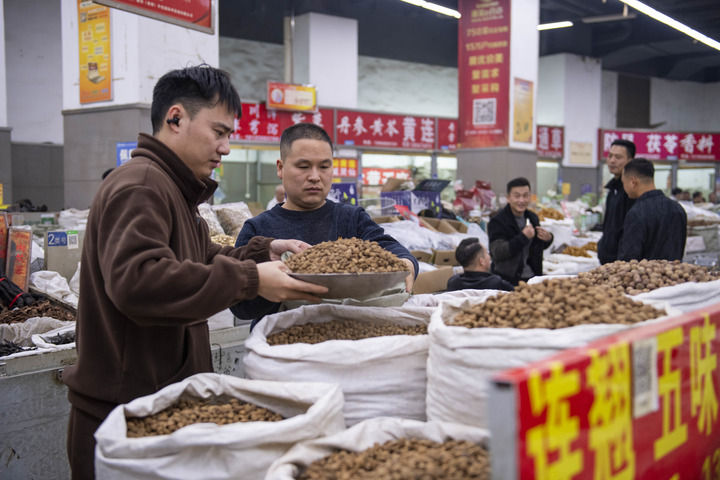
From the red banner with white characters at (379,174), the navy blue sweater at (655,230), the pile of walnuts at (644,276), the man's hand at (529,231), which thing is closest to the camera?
the pile of walnuts at (644,276)

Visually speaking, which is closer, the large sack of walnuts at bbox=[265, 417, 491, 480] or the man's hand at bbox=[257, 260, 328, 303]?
the large sack of walnuts at bbox=[265, 417, 491, 480]

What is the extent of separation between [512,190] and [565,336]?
3808 mm

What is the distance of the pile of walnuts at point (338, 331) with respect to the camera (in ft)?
5.54

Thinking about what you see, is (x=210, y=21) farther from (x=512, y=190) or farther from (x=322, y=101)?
(x=322, y=101)

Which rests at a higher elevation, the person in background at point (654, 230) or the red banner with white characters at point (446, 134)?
the red banner with white characters at point (446, 134)

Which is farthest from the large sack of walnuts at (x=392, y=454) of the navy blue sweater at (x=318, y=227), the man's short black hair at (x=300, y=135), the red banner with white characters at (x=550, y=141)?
the red banner with white characters at (x=550, y=141)

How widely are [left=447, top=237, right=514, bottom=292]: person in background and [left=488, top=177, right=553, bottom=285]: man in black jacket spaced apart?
0.66 m

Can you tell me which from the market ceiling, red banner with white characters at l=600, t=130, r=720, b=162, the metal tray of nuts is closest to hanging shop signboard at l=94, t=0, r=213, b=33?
the metal tray of nuts

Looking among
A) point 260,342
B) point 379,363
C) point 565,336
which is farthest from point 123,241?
point 565,336

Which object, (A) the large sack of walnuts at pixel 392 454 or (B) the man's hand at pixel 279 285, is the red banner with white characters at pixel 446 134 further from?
(A) the large sack of walnuts at pixel 392 454

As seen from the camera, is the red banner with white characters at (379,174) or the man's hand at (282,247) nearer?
the man's hand at (282,247)

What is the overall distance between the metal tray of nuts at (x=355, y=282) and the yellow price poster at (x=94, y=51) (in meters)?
5.18

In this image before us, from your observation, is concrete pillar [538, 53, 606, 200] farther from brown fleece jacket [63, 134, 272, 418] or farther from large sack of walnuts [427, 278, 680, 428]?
brown fleece jacket [63, 134, 272, 418]

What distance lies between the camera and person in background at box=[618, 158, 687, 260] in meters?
3.75
